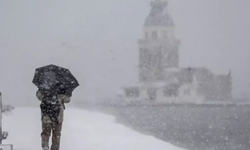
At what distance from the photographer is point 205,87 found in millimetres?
94500

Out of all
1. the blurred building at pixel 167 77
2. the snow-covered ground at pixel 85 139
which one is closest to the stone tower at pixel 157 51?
the blurred building at pixel 167 77

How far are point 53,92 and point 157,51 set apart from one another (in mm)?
92606

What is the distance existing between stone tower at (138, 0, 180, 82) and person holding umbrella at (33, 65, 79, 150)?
82.7m

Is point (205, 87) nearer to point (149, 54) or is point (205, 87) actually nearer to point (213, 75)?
point (213, 75)

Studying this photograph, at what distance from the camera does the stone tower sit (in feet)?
297

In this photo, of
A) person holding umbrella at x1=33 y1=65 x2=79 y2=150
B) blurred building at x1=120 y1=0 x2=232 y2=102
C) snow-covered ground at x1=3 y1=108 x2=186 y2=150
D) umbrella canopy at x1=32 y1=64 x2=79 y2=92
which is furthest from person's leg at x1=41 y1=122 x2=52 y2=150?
blurred building at x1=120 y1=0 x2=232 y2=102

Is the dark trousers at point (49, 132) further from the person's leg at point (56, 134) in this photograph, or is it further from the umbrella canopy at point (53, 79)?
the umbrella canopy at point (53, 79)

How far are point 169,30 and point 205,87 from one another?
15.3m

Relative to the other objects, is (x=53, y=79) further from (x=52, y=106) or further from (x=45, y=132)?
(x=45, y=132)

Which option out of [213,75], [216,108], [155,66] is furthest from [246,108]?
[155,66]

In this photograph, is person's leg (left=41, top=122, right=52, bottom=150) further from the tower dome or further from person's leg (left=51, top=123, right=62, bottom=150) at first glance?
the tower dome

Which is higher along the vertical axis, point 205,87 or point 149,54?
point 149,54

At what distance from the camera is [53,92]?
207 inches

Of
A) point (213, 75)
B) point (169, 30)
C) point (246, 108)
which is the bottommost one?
point (246, 108)
